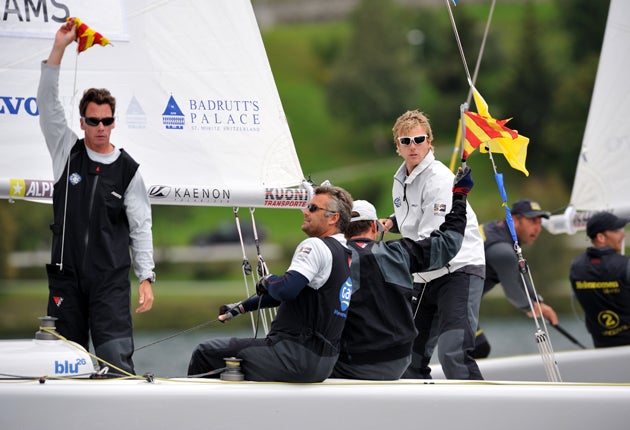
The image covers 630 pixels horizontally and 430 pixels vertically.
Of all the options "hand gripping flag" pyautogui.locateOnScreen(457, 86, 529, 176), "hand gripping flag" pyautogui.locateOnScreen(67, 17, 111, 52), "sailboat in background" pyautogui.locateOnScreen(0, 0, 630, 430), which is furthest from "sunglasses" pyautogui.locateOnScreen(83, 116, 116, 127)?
"hand gripping flag" pyautogui.locateOnScreen(457, 86, 529, 176)

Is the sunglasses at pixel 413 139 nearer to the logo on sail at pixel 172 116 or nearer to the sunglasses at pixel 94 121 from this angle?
the logo on sail at pixel 172 116

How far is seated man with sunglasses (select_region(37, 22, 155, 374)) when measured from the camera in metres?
5.66

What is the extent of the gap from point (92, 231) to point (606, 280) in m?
3.78

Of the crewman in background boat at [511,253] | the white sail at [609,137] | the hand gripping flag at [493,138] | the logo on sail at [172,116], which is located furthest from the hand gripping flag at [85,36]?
the white sail at [609,137]

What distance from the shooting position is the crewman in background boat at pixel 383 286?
5504 millimetres

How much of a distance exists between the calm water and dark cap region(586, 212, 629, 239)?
6.76 m

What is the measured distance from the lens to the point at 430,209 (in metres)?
6.22

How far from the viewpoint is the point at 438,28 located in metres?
53.8

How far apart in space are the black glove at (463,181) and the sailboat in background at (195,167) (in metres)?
0.91

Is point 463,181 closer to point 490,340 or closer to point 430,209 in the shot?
point 430,209

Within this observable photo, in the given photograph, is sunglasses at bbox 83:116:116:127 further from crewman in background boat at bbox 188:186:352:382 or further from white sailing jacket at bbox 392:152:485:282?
white sailing jacket at bbox 392:152:485:282

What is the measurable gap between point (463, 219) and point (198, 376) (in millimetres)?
1444

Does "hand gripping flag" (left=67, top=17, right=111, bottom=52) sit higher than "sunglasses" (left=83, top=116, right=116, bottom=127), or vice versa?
"hand gripping flag" (left=67, top=17, right=111, bottom=52)

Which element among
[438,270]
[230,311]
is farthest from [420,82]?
[230,311]
